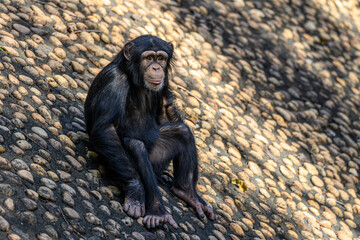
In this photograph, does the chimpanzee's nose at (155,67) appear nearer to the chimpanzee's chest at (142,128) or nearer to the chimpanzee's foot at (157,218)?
the chimpanzee's chest at (142,128)

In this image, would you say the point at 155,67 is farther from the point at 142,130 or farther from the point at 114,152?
the point at 114,152

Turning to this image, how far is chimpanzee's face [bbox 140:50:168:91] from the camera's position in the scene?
5367 mm

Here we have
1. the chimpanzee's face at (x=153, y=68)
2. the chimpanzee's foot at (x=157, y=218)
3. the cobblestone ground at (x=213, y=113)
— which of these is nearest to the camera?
the cobblestone ground at (x=213, y=113)

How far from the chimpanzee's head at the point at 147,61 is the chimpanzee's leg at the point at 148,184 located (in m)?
0.55

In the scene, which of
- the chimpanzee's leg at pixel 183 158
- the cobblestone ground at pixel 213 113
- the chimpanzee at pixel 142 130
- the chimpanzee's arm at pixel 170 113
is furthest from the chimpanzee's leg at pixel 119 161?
the chimpanzee's arm at pixel 170 113

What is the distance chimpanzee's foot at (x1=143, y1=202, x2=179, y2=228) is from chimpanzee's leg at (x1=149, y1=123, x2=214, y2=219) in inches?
20.6

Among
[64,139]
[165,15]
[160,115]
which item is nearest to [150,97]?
[160,115]

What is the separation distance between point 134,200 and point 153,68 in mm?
1142

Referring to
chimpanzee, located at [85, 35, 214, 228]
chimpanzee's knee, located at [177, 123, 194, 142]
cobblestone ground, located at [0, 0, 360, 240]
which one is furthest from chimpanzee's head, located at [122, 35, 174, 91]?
cobblestone ground, located at [0, 0, 360, 240]

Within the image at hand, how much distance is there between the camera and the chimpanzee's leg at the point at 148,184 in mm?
5121

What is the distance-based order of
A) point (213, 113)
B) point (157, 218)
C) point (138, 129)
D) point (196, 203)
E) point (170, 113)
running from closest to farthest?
1. point (157, 218)
2. point (138, 129)
3. point (196, 203)
4. point (170, 113)
5. point (213, 113)

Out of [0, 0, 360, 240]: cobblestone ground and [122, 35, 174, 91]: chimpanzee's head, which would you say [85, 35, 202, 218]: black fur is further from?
[0, 0, 360, 240]: cobblestone ground

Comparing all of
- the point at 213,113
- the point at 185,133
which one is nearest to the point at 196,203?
the point at 185,133

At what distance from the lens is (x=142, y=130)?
18.1ft
